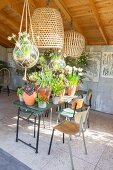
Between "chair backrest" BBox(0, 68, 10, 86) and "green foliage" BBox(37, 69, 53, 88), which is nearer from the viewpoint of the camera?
"green foliage" BBox(37, 69, 53, 88)

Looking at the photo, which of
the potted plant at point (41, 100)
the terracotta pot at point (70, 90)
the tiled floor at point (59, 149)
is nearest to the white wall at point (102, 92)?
the tiled floor at point (59, 149)

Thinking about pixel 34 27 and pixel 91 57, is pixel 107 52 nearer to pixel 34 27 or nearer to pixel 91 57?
pixel 91 57


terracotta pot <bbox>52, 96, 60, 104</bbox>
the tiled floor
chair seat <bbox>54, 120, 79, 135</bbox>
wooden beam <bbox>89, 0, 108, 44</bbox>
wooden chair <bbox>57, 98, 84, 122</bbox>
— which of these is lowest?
the tiled floor

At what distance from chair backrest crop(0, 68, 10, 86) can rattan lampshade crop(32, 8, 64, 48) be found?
4376 millimetres

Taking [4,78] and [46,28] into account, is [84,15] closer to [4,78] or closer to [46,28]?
[46,28]

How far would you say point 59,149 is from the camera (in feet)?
9.31

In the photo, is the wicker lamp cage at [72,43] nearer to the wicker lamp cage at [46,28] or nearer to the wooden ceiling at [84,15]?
the wooden ceiling at [84,15]

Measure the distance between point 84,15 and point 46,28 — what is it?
5.22 feet

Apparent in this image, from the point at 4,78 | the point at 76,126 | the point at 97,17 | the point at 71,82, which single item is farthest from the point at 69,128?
the point at 4,78

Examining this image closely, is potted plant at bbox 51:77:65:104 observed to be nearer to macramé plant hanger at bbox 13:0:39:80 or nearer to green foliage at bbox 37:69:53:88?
green foliage at bbox 37:69:53:88

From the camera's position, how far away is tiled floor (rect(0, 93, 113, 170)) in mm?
2459

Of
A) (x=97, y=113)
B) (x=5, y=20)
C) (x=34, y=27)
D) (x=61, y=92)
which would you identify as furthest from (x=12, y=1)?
(x=97, y=113)

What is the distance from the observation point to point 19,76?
7.21m

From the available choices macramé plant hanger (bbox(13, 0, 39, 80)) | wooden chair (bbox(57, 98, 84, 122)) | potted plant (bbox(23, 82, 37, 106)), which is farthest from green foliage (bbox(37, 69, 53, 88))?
wooden chair (bbox(57, 98, 84, 122))
